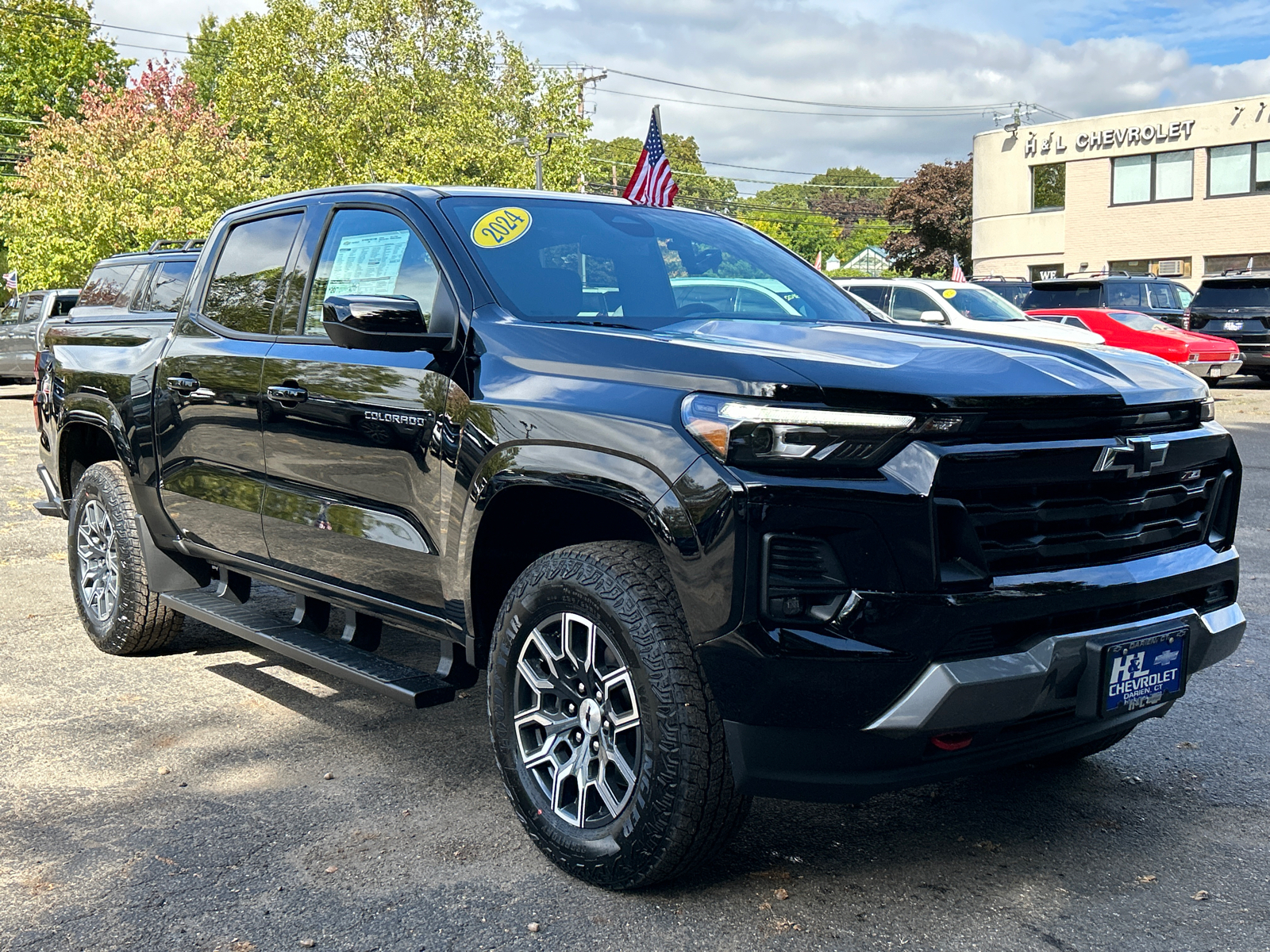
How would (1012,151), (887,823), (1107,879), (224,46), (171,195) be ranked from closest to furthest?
1. (1107,879)
2. (887,823)
3. (171,195)
4. (1012,151)
5. (224,46)

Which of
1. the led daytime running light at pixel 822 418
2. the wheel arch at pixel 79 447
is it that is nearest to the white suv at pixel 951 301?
the wheel arch at pixel 79 447

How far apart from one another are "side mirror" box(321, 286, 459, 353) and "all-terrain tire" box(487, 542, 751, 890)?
0.79 meters

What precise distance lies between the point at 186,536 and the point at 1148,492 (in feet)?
12.0

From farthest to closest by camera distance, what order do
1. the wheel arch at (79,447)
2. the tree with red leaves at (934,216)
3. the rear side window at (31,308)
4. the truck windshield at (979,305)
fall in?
1. the tree with red leaves at (934,216)
2. the rear side window at (31,308)
3. the truck windshield at (979,305)
4. the wheel arch at (79,447)

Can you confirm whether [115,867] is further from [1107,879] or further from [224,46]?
[224,46]

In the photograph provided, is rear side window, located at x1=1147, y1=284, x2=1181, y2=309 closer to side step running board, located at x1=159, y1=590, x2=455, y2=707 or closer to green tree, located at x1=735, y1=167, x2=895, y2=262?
side step running board, located at x1=159, y1=590, x2=455, y2=707

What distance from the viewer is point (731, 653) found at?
9.32 ft

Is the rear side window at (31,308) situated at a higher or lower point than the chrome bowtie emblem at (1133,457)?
higher

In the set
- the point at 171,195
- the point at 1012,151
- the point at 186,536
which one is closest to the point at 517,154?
the point at 171,195

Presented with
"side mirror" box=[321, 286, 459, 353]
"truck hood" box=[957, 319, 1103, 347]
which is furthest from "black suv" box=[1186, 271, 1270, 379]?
"side mirror" box=[321, 286, 459, 353]

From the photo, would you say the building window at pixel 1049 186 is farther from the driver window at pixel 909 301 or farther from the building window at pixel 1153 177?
the driver window at pixel 909 301

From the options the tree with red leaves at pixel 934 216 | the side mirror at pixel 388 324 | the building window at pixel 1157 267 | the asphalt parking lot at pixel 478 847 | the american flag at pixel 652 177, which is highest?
the tree with red leaves at pixel 934 216

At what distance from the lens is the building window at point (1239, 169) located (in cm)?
3834

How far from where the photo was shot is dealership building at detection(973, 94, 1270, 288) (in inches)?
1522
